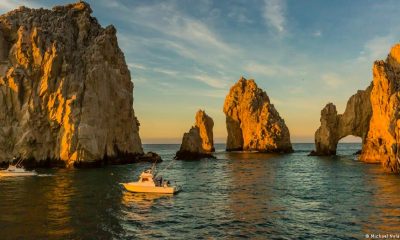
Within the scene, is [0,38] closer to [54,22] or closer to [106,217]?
[54,22]

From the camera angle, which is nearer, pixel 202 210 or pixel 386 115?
pixel 202 210

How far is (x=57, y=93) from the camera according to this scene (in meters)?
81.3

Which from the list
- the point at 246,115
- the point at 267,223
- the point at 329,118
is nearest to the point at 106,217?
the point at 267,223

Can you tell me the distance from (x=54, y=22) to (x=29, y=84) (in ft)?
59.6

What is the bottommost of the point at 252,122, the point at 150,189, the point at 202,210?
the point at 202,210

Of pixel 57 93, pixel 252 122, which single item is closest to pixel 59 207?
pixel 57 93

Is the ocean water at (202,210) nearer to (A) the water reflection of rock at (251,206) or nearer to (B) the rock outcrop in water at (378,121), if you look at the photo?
(A) the water reflection of rock at (251,206)

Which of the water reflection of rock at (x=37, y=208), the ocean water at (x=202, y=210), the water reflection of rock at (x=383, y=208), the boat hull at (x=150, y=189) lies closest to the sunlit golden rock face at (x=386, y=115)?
the water reflection of rock at (x=383, y=208)

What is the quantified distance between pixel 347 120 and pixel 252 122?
57.7m

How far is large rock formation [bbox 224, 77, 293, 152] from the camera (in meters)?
164

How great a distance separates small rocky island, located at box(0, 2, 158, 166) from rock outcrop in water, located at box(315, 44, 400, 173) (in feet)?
184

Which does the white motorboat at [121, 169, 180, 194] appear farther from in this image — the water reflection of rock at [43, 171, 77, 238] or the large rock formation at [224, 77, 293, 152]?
the large rock formation at [224, 77, 293, 152]

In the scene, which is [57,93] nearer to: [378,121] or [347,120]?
[378,121]

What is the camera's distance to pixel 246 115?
178m
